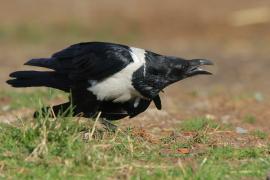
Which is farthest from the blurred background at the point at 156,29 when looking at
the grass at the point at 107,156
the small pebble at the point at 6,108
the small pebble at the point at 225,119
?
the grass at the point at 107,156

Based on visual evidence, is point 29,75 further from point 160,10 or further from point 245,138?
point 160,10

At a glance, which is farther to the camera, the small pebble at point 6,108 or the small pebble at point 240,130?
the small pebble at point 6,108

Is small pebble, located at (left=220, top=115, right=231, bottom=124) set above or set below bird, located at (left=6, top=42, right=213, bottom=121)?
below

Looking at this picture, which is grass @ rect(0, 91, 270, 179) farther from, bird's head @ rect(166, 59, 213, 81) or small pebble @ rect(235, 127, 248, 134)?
small pebble @ rect(235, 127, 248, 134)

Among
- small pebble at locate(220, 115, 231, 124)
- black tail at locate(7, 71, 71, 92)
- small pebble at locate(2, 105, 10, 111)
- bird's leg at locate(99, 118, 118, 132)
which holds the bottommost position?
bird's leg at locate(99, 118, 118, 132)

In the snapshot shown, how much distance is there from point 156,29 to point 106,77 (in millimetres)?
11429

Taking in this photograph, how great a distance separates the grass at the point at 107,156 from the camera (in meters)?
5.21

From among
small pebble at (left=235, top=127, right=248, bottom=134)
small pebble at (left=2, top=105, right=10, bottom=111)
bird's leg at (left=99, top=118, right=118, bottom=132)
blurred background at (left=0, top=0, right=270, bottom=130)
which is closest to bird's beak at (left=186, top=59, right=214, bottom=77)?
bird's leg at (left=99, top=118, right=118, bottom=132)

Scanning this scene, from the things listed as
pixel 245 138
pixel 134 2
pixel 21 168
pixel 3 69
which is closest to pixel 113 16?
pixel 134 2

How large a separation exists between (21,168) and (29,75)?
1.31 metres

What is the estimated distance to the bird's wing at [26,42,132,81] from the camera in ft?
20.4

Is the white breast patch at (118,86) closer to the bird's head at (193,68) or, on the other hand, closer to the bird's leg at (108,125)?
the bird's leg at (108,125)

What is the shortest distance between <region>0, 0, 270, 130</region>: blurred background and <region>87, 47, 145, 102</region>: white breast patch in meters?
6.60

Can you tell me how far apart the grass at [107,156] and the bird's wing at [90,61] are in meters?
0.45
